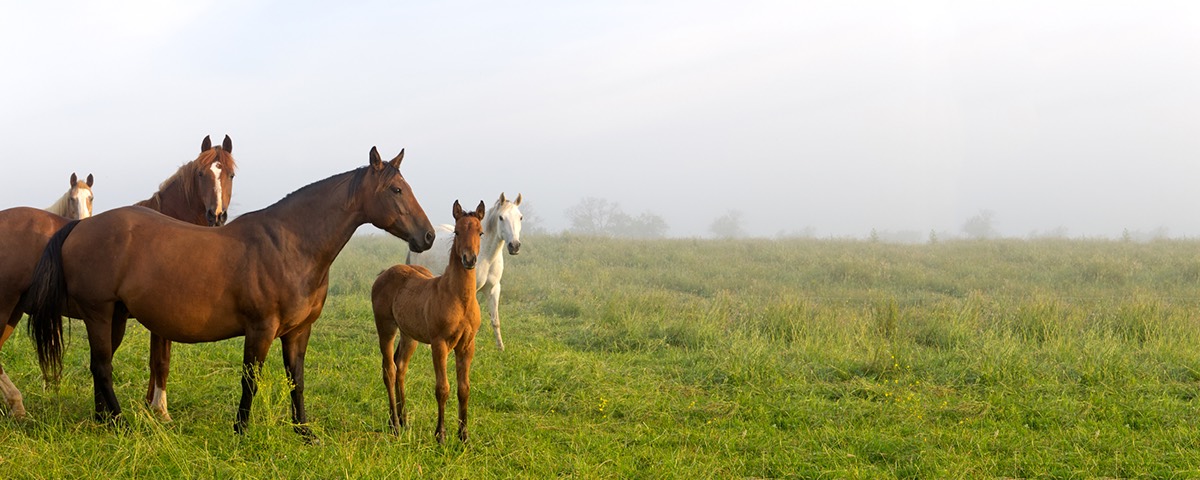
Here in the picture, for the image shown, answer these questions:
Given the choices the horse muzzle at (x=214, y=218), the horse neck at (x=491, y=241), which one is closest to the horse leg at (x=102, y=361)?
the horse muzzle at (x=214, y=218)

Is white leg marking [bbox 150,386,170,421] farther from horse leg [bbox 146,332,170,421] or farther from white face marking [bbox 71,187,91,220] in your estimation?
white face marking [bbox 71,187,91,220]

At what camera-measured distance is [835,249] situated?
2427 cm

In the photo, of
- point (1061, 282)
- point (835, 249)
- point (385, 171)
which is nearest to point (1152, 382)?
point (385, 171)

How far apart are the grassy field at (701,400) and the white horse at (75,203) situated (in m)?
1.40

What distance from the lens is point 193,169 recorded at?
642cm

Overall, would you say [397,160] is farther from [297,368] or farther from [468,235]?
[297,368]

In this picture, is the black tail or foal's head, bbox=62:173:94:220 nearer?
the black tail

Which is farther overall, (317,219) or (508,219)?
(508,219)

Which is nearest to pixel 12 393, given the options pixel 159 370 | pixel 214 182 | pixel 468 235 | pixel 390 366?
pixel 159 370

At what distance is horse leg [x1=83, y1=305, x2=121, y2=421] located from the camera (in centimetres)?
476

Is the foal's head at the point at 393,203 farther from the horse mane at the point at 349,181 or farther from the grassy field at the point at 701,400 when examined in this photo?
the grassy field at the point at 701,400

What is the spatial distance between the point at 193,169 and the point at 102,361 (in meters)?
2.10

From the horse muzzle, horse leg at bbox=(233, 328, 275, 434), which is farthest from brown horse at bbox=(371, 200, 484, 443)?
the horse muzzle

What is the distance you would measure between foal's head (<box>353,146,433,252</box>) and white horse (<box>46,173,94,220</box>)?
159 inches
